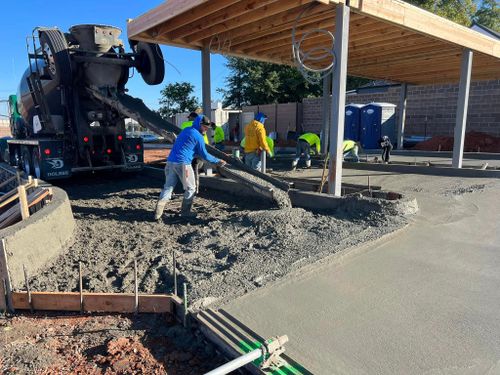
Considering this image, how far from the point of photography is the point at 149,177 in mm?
10258

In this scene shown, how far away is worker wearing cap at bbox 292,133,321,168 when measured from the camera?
30.9 ft

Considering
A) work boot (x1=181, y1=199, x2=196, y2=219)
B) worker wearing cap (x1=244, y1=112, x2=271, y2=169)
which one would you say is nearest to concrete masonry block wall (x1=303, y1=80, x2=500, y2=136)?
worker wearing cap (x1=244, y1=112, x2=271, y2=169)

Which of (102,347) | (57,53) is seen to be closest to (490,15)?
(57,53)

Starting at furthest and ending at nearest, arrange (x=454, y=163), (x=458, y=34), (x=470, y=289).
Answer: (x=454, y=163) → (x=458, y=34) → (x=470, y=289)

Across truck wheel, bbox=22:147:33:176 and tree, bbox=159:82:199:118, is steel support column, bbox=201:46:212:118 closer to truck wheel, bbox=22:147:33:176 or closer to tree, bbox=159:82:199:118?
truck wheel, bbox=22:147:33:176

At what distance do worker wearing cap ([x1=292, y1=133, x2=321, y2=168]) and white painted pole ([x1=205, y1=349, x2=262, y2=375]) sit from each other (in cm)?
772

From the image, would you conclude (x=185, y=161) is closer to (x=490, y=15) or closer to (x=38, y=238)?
(x=38, y=238)

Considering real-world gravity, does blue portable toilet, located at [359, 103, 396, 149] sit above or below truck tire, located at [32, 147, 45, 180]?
above

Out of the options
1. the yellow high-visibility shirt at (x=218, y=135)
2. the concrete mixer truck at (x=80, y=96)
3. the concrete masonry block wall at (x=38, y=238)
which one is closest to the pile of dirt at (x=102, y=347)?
the concrete masonry block wall at (x=38, y=238)

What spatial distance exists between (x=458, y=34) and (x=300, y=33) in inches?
130

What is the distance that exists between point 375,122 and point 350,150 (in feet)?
26.1

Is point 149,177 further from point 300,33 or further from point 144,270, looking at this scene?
point 144,270

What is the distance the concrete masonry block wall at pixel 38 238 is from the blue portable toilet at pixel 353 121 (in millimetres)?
15534

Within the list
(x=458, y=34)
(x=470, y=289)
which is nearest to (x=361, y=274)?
(x=470, y=289)
